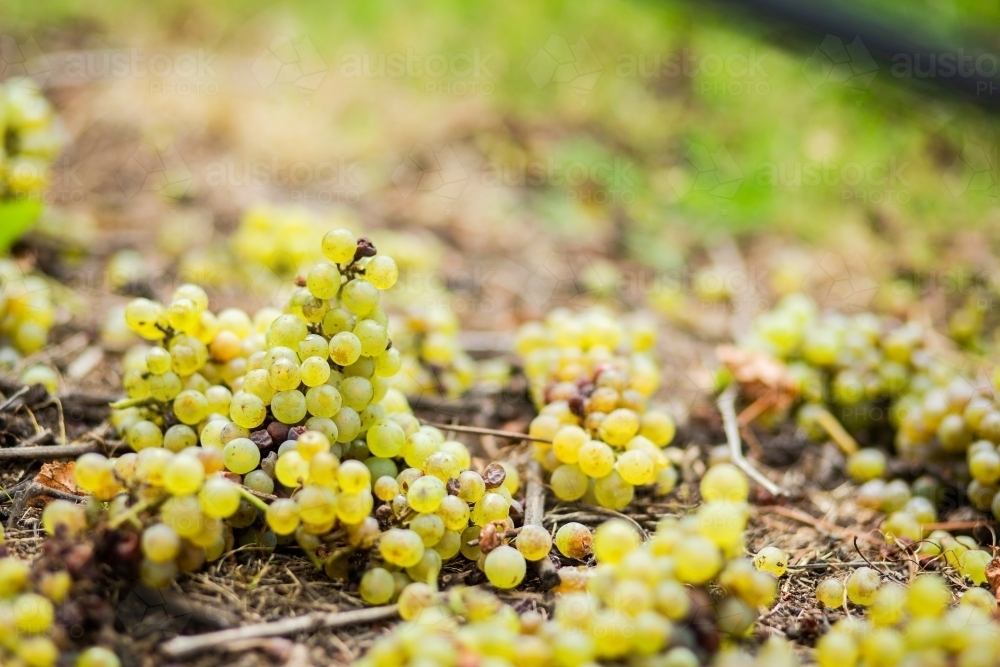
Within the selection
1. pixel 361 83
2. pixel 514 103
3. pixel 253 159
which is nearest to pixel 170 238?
pixel 253 159

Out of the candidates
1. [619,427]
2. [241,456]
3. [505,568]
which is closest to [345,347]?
[241,456]

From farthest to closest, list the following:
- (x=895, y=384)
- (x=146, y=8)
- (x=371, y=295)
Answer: (x=146, y=8) → (x=895, y=384) → (x=371, y=295)

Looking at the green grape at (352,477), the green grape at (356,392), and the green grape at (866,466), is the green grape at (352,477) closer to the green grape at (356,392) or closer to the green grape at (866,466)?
the green grape at (356,392)

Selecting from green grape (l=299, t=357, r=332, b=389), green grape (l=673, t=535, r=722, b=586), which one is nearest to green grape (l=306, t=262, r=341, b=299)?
green grape (l=299, t=357, r=332, b=389)

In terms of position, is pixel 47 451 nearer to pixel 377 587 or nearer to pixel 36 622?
pixel 36 622

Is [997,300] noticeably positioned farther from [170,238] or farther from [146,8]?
[146,8]
